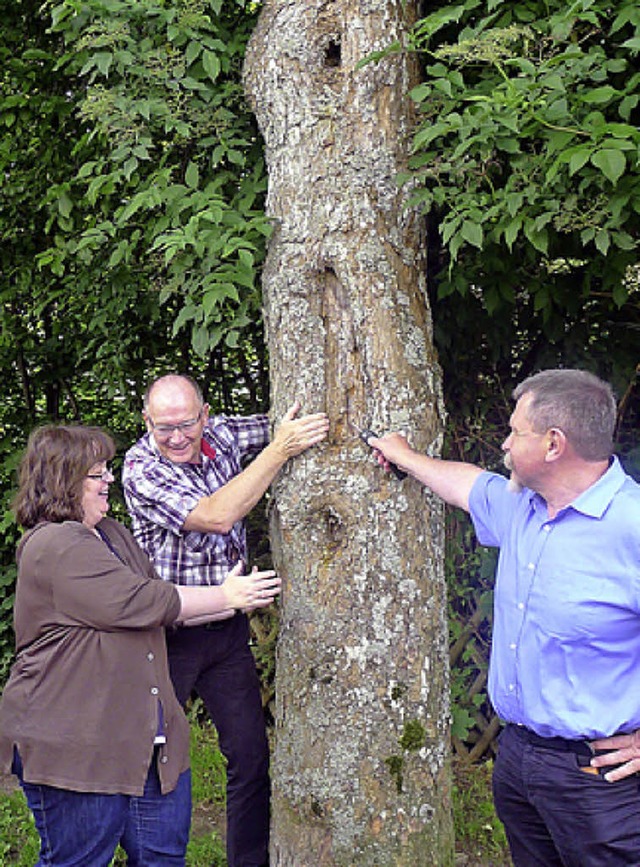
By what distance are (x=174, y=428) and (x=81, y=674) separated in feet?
3.46

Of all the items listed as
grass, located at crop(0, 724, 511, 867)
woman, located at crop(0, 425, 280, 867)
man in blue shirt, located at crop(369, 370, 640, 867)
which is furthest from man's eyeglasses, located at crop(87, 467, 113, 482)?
grass, located at crop(0, 724, 511, 867)

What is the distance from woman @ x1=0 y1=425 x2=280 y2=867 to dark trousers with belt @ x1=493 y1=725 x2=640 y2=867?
1031 millimetres

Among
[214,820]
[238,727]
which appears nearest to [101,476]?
[238,727]

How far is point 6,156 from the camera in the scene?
519 cm

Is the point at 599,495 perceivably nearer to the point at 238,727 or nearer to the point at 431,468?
the point at 431,468

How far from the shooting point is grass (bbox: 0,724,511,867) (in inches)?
166

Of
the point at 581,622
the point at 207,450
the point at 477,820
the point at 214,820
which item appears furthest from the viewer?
the point at 214,820

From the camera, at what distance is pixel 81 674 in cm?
272

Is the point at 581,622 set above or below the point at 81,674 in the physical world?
above

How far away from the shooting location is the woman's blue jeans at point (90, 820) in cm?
274

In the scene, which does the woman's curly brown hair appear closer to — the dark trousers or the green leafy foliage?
the green leafy foliage

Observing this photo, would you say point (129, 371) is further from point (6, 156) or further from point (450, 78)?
point (450, 78)

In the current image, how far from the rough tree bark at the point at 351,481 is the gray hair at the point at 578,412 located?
2.52 ft

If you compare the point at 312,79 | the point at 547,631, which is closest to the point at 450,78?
the point at 312,79
